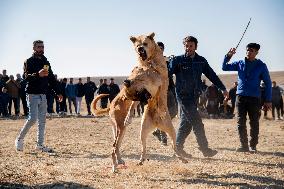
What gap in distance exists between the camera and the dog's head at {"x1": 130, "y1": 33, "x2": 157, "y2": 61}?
5922 mm

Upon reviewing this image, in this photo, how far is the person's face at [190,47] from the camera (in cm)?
775

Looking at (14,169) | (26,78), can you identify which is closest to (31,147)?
(26,78)

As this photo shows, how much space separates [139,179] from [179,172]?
828mm

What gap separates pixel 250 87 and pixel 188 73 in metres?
1.89

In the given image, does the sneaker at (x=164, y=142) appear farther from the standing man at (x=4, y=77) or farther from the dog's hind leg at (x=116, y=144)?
the standing man at (x=4, y=77)

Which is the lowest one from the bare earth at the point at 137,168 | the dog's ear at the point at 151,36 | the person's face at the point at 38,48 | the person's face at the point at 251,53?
the bare earth at the point at 137,168

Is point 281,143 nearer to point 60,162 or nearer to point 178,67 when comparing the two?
point 178,67

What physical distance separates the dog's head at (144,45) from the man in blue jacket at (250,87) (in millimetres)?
3180

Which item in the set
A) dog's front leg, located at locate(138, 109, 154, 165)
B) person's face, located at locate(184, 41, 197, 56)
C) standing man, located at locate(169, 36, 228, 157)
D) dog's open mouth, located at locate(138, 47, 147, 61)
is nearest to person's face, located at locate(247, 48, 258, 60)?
standing man, located at locate(169, 36, 228, 157)

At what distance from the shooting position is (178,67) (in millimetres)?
7926

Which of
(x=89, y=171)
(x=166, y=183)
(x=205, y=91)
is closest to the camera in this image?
(x=166, y=183)

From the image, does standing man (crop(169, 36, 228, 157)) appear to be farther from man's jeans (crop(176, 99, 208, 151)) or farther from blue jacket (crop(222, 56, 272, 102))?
blue jacket (crop(222, 56, 272, 102))

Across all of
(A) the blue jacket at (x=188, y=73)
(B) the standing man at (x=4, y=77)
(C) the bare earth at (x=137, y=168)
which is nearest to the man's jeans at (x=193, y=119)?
(A) the blue jacket at (x=188, y=73)

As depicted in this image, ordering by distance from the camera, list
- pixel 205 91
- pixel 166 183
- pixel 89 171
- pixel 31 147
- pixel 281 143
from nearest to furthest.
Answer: pixel 166 183, pixel 89 171, pixel 31 147, pixel 281 143, pixel 205 91
